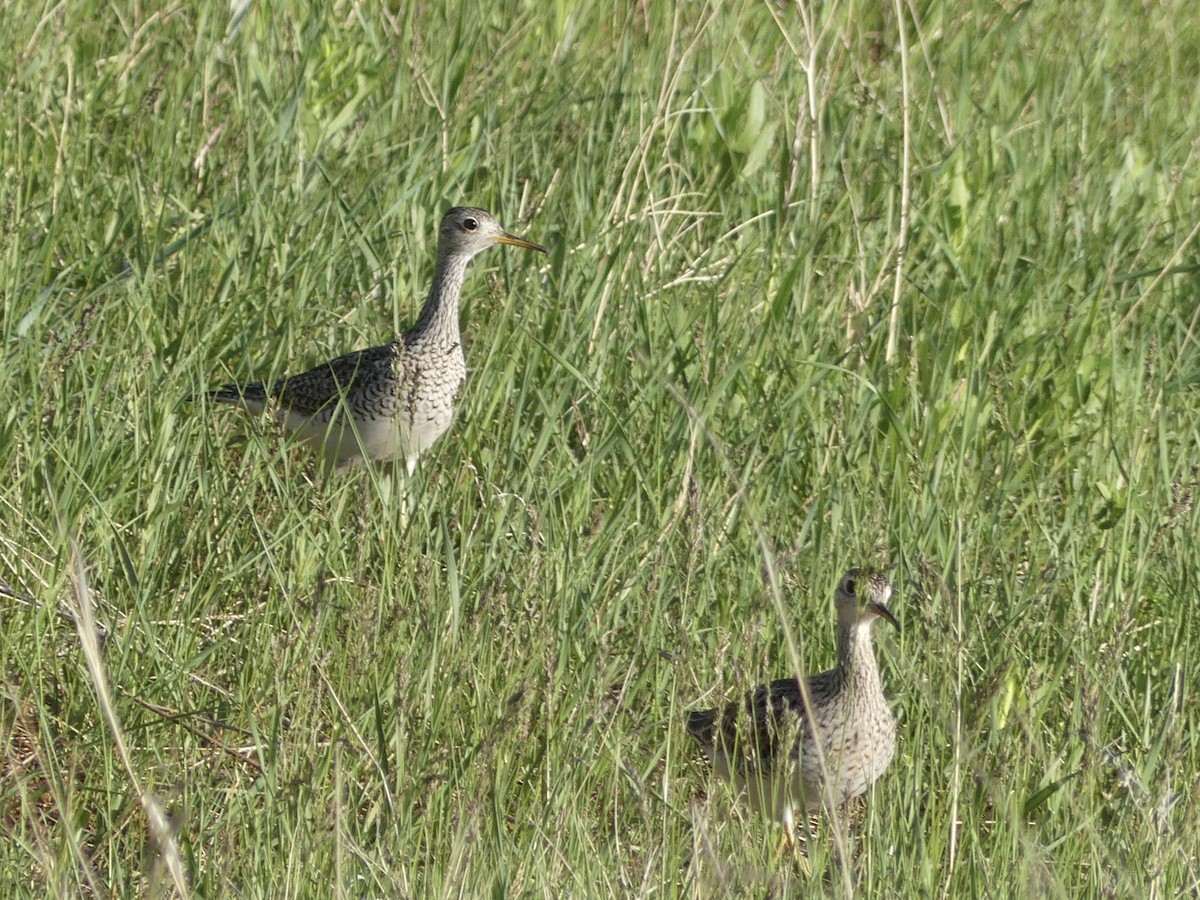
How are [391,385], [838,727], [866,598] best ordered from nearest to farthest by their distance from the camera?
[866,598] < [838,727] < [391,385]

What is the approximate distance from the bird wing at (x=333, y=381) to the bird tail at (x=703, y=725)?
5.49ft

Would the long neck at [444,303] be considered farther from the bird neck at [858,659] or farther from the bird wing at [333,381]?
the bird neck at [858,659]

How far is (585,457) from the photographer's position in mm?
5246

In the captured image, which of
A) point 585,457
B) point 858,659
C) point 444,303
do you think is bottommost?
point 858,659

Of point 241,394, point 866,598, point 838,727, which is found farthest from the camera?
point 241,394

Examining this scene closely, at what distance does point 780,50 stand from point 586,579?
3.97 metres

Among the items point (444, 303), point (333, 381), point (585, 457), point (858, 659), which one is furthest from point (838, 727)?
point (444, 303)

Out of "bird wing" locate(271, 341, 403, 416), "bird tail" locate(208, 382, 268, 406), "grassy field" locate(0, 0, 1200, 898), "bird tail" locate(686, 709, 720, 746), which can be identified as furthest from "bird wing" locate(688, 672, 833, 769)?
"bird tail" locate(208, 382, 268, 406)

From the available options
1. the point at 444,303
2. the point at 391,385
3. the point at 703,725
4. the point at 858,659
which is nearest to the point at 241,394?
the point at 391,385

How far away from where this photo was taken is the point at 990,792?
4.24 meters

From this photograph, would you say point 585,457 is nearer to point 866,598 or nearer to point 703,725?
point 703,725

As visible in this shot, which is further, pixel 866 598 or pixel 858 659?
pixel 858 659

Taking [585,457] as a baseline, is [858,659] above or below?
below

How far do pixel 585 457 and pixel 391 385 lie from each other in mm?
728
